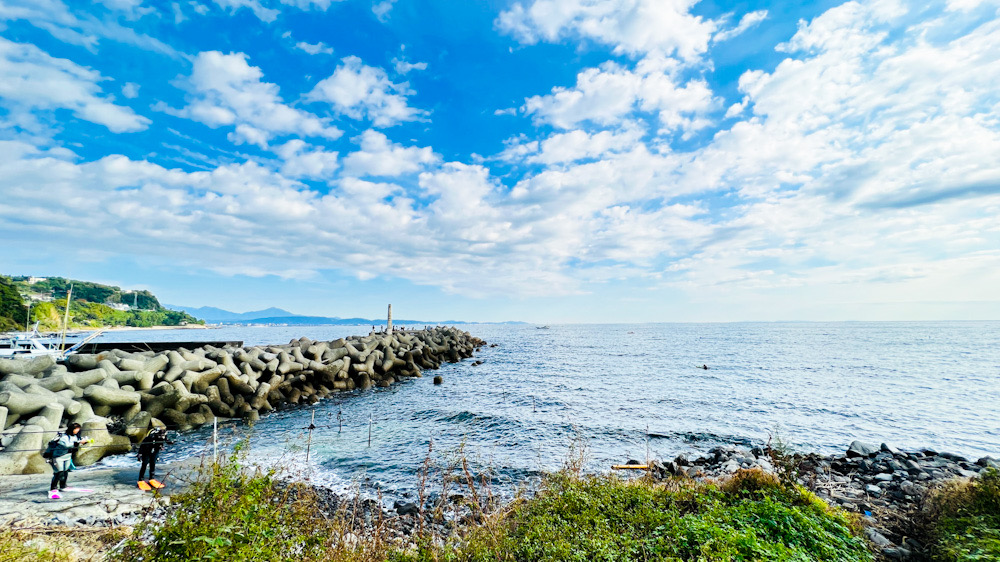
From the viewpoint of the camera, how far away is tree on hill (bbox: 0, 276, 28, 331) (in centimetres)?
5559

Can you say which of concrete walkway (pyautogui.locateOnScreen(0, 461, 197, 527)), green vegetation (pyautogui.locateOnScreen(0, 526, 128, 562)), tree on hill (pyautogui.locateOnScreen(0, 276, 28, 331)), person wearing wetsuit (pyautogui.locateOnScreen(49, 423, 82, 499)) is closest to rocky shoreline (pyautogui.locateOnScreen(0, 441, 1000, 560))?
concrete walkway (pyautogui.locateOnScreen(0, 461, 197, 527))

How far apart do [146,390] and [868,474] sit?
23.9m

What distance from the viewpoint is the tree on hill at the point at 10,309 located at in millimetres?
55594

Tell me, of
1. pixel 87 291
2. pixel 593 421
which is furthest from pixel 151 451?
pixel 87 291

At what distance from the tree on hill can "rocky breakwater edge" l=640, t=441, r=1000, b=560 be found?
278 ft

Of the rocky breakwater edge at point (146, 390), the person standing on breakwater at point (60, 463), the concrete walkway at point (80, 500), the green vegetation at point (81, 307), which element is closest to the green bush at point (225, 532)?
the concrete walkway at point (80, 500)

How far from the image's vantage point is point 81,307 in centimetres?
8500

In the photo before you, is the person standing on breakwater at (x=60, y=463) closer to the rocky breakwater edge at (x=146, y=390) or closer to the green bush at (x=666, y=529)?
the rocky breakwater edge at (x=146, y=390)

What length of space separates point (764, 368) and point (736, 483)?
35.5m

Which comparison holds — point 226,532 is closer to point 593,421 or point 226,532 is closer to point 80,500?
point 80,500

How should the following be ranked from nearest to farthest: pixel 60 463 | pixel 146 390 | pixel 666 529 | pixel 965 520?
pixel 965 520, pixel 666 529, pixel 60 463, pixel 146 390

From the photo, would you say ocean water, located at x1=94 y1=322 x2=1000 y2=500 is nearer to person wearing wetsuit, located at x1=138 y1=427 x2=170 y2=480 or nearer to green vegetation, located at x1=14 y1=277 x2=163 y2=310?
person wearing wetsuit, located at x1=138 y1=427 x2=170 y2=480

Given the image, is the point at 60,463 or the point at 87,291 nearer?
the point at 60,463

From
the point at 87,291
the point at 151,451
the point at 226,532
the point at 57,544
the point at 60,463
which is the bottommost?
the point at 151,451
